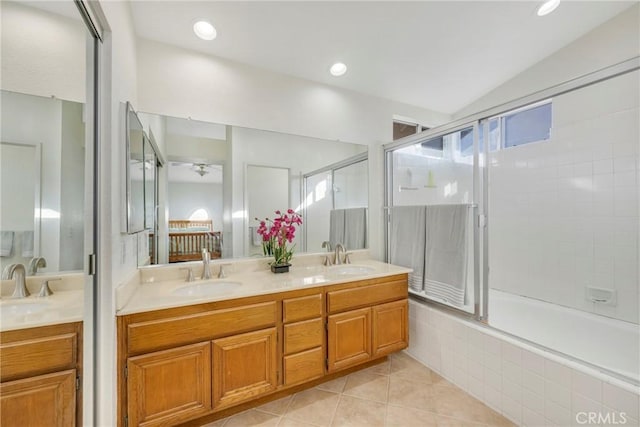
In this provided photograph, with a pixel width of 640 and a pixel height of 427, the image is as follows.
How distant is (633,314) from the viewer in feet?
6.77

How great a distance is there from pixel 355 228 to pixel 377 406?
151 cm

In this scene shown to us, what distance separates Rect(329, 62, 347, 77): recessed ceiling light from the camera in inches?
93.3

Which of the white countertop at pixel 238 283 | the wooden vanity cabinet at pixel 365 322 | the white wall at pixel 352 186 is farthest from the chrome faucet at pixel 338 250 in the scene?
the wooden vanity cabinet at pixel 365 322

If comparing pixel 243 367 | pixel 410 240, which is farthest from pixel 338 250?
pixel 243 367

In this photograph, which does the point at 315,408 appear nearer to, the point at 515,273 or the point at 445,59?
the point at 515,273

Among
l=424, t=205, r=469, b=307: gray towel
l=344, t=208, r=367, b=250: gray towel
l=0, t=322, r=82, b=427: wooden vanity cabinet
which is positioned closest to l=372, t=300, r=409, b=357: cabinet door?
l=424, t=205, r=469, b=307: gray towel

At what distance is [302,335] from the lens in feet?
5.76

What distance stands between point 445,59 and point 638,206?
1.99 metres

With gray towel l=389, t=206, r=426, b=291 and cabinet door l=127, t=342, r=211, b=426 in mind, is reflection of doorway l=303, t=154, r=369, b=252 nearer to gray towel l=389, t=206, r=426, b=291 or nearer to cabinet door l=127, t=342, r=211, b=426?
gray towel l=389, t=206, r=426, b=291

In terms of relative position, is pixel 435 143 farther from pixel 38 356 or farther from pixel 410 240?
pixel 38 356

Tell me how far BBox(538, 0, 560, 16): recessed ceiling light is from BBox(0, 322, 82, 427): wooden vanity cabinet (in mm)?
3477

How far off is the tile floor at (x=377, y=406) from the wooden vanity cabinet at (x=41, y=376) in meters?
0.89

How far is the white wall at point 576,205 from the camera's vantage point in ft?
Answer: 6.96

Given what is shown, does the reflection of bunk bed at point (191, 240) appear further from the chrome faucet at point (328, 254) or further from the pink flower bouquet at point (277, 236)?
the chrome faucet at point (328, 254)
